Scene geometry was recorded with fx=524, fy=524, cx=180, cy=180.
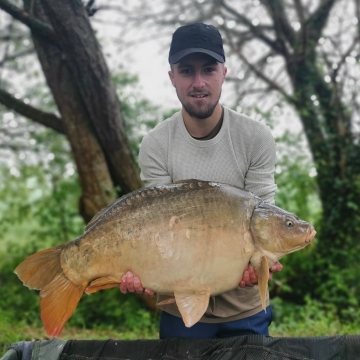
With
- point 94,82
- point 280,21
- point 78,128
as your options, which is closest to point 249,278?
point 94,82

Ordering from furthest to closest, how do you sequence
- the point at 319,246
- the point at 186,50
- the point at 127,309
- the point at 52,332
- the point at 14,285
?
the point at 319,246 → the point at 14,285 → the point at 127,309 → the point at 186,50 → the point at 52,332

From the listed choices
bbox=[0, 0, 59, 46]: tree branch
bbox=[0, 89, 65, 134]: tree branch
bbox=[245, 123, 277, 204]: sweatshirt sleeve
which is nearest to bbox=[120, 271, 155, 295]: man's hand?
bbox=[245, 123, 277, 204]: sweatshirt sleeve

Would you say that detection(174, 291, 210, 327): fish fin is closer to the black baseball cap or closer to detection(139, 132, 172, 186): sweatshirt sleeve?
detection(139, 132, 172, 186): sweatshirt sleeve

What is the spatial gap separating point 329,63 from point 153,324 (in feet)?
11.5

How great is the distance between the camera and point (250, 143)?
6.78ft

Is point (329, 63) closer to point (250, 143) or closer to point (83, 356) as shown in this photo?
point (250, 143)

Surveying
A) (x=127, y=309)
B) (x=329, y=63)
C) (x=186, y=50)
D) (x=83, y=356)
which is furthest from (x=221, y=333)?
(x=329, y=63)

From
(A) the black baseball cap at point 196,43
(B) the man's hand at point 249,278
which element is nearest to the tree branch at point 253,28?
(A) the black baseball cap at point 196,43

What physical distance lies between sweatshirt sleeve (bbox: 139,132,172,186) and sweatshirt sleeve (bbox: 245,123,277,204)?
33cm

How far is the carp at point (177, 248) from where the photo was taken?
1.78 m

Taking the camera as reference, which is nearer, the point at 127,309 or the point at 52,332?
the point at 52,332

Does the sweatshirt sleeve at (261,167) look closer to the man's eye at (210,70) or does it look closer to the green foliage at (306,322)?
the man's eye at (210,70)

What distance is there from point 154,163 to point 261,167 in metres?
0.43

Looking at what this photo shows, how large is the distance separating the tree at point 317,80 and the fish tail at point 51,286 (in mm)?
3562
